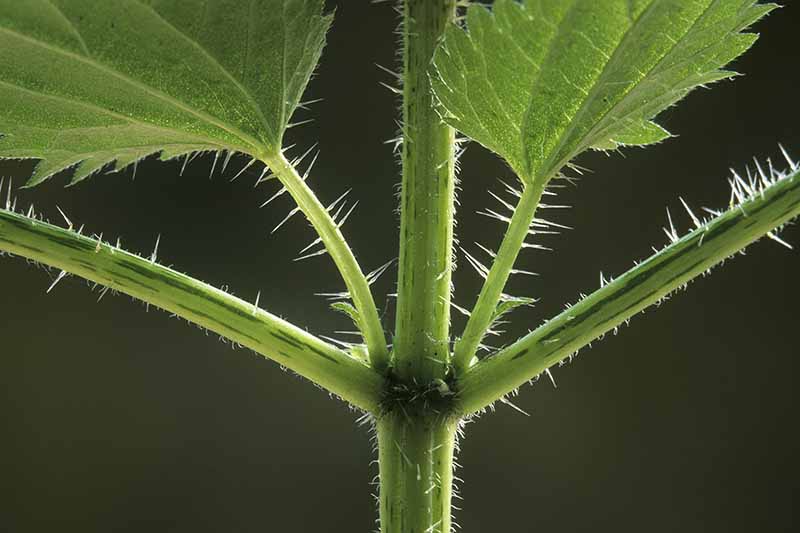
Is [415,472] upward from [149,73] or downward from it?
downward

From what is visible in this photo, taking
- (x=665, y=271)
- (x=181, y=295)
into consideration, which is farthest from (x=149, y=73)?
(x=665, y=271)

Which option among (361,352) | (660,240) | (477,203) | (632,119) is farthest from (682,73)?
(660,240)

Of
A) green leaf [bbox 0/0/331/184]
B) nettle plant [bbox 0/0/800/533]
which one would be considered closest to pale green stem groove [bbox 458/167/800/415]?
nettle plant [bbox 0/0/800/533]

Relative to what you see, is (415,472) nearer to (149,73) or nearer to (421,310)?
(421,310)

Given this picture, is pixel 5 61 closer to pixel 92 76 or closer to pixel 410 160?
pixel 92 76

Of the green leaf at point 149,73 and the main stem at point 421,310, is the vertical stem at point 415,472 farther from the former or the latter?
the green leaf at point 149,73

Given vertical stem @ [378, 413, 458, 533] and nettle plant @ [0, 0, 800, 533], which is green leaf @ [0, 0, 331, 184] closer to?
nettle plant @ [0, 0, 800, 533]

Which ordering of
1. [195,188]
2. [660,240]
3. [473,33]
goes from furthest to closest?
1. [660,240]
2. [195,188]
3. [473,33]
